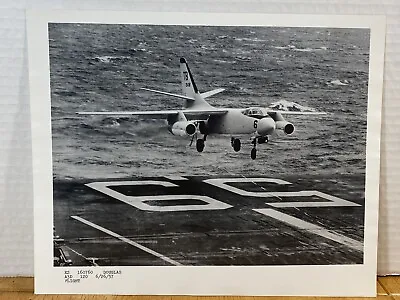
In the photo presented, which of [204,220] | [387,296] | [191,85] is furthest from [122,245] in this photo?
[387,296]

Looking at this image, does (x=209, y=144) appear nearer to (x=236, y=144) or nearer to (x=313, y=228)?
(x=236, y=144)

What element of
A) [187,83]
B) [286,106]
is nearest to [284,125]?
[286,106]

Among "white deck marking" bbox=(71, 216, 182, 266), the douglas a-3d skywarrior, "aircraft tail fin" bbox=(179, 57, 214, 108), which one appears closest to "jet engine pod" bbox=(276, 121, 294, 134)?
the douglas a-3d skywarrior

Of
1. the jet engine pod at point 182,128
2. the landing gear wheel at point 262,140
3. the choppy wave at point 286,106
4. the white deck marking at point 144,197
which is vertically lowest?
the white deck marking at point 144,197

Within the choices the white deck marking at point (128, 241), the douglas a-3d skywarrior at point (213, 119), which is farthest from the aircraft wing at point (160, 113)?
the white deck marking at point (128, 241)

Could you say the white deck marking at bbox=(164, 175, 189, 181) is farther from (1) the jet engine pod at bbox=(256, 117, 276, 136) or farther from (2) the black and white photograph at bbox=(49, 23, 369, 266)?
(1) the jet engine pod at bbox=(256, 117, 276, 136)

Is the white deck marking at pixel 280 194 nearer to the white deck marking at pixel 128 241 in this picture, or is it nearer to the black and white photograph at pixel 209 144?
the black and white photograph at pixel 209 144
